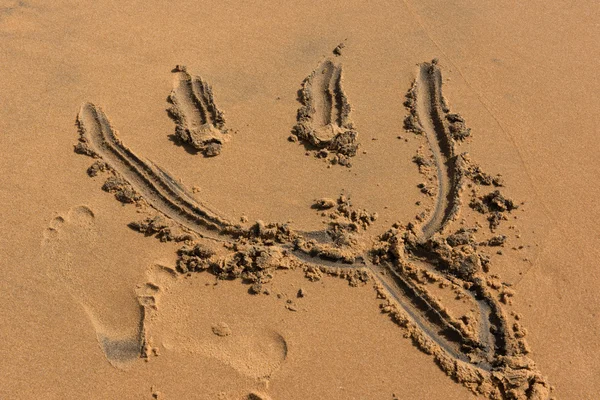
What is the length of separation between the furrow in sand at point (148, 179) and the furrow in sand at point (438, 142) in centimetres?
196

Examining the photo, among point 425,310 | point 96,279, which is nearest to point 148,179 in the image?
point 96,279

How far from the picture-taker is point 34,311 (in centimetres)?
339

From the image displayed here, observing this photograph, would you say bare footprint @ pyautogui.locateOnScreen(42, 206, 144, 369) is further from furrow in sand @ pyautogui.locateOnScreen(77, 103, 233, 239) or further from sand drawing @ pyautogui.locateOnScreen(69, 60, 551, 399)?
furrow in sand @ pyautogui.locateOnScreen(77, 103, 233, 239)

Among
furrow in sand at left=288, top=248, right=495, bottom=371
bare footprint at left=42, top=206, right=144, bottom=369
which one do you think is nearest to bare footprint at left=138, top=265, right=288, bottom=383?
bare footprint at left=42, top=206, right=144, bottom=369

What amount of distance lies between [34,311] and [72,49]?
123 inches

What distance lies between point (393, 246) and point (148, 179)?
236 cm

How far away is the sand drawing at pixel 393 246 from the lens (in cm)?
339

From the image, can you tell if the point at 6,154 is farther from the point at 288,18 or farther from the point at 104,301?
the point at 288,18

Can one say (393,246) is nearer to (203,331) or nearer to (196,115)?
(203,331)

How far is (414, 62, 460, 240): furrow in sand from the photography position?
3945 mm

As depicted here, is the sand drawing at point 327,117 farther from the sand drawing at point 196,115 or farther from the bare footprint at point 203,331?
the bare footprint at point 203,331

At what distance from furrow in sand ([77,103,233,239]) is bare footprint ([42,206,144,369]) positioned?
0.51m

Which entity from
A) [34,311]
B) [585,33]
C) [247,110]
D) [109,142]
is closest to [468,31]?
[585,33]

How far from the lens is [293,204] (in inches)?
157
